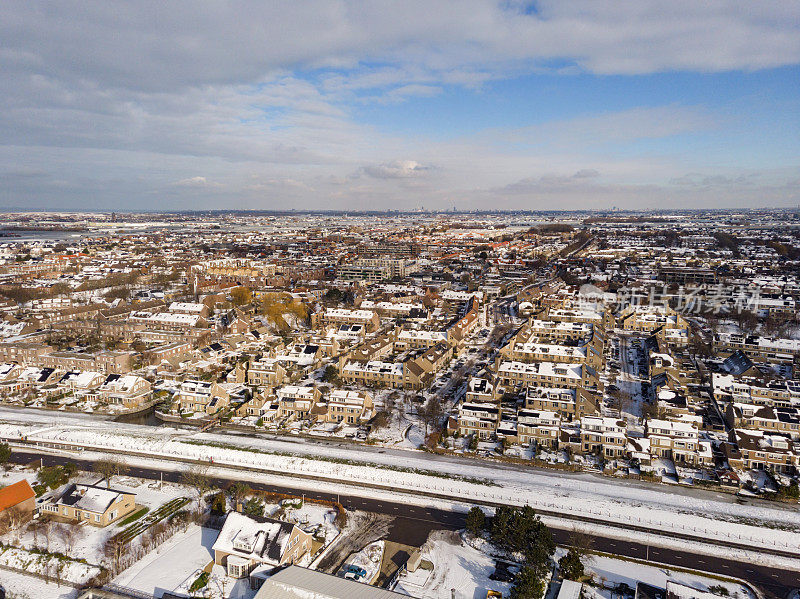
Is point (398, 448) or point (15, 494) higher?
point (15, 494)

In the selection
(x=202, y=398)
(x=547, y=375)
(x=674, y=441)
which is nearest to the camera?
(x=674, y=441)

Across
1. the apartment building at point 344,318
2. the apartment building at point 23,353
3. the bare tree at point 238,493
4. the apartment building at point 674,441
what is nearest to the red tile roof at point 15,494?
the bare tree at point 238,493

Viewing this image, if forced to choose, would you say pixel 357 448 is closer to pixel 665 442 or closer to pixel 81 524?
pixel 81 524

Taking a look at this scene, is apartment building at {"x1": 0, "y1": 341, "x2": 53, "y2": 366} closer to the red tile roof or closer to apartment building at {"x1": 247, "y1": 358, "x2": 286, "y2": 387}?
apartment building at {"x1": 247, "y1": 358, "x2": 286, "y2": 387}

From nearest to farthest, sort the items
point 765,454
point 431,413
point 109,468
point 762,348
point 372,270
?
point 109,468 < point 765,454 < point 431,413 < point 762,348 < point 372,270

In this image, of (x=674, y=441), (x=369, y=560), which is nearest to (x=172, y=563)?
(x=369, y=560)

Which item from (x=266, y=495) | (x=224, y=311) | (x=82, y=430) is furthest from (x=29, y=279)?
(x=266, y=495)

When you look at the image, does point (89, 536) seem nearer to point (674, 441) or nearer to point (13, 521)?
point (13, 521)
